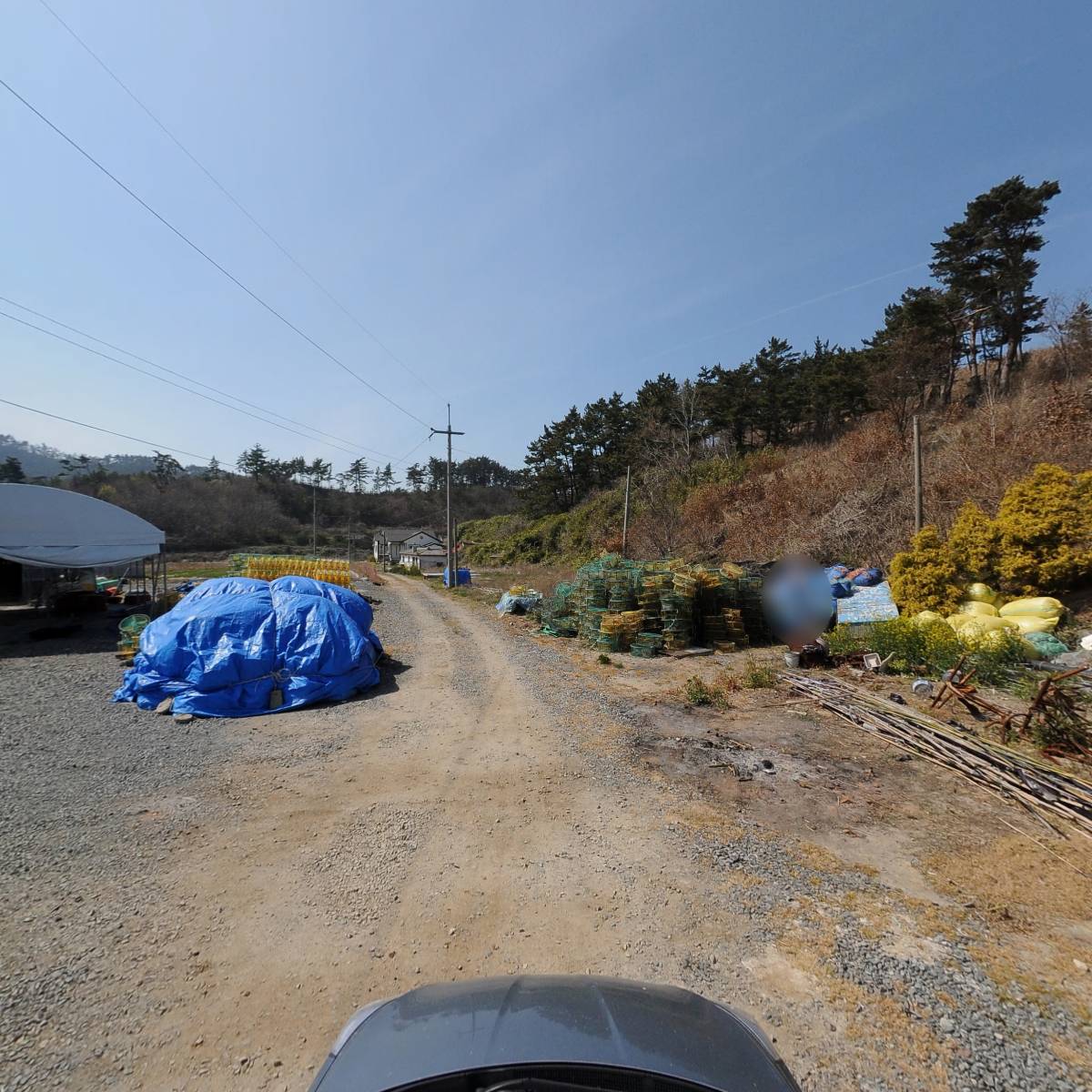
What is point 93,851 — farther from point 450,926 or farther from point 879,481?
point 879,481

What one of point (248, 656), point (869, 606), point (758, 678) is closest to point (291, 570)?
point (248, 656)

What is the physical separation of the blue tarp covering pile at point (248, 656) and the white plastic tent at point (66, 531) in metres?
8.66

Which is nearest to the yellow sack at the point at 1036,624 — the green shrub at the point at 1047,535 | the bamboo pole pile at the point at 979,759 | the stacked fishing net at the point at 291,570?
the green shrub at the point at 1047,535

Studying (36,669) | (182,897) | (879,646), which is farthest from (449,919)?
(36,669)

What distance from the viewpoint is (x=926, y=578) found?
11.1 metres

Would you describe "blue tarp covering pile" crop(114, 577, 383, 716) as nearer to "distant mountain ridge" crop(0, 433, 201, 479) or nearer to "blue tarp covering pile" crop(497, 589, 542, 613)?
"blue tarp covering pile" crop(497, 589, 542, 613)

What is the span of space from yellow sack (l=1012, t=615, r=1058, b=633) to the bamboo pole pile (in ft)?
13.3

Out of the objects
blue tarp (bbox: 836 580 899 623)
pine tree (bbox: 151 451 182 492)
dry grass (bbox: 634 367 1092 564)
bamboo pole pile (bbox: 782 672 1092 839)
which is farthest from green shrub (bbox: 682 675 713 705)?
pine tree (bbox: 151 451 182 492)

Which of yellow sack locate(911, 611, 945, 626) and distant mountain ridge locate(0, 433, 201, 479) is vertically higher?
distant mountain ridge locate(0, 433, 201, 479)

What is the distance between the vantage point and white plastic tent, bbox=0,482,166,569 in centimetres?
1404

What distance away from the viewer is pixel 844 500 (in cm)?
1792

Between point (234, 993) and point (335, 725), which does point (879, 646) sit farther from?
point (234, 993)

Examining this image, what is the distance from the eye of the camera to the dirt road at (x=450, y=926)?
2.58 metres

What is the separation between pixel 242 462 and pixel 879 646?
9485 centimetres
